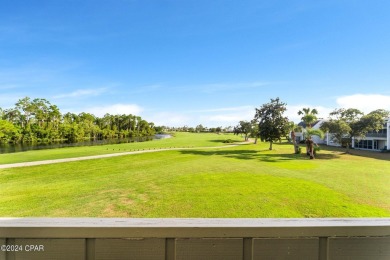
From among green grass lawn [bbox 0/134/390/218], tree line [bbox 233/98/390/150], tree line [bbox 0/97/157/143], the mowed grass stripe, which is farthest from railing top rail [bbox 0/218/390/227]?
tree line [bbox 233/98/390/150]

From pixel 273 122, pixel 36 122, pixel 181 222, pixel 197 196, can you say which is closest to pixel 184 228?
pixel 181 222

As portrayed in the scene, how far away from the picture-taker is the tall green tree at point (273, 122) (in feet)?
38.6

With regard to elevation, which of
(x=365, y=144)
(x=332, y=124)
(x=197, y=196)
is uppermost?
(x=332, y=124)

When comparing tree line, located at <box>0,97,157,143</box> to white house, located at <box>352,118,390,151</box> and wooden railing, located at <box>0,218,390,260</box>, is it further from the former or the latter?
white house, located at <box>352,118,390,151</box>

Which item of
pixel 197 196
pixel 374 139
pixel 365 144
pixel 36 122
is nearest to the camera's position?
pixel 36 122

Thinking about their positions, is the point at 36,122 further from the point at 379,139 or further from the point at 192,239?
the point at 379,139

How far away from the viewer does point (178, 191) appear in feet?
13.4

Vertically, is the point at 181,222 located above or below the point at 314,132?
below

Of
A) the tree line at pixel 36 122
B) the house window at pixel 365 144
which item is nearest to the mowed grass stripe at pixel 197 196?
the tree line at pixel 36 122

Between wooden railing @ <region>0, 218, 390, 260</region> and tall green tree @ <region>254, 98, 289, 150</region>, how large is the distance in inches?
453

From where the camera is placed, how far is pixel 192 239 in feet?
2.20

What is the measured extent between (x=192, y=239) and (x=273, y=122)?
12135 millimetres

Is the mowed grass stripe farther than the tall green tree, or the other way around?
the tall green tree

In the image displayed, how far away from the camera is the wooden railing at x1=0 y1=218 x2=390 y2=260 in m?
0.65
